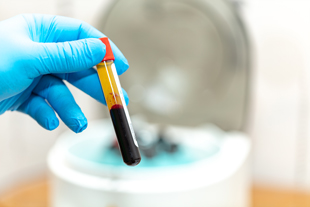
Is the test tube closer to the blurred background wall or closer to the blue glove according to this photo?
the blue glove

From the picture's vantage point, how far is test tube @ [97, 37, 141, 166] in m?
0.44

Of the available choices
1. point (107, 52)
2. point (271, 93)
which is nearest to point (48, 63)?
point (107, 52)

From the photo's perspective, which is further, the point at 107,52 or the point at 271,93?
the point at 271,93

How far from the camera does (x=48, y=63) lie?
483 millimetres

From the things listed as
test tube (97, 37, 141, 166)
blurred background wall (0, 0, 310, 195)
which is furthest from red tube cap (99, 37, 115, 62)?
blurred background wall (0, 0, 310, 195)

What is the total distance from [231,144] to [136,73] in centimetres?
36

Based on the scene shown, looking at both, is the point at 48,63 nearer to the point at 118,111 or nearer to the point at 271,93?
the point at 118,111

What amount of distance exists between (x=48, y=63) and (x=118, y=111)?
5.0 inches

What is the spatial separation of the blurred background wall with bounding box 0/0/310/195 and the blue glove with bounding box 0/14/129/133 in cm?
59

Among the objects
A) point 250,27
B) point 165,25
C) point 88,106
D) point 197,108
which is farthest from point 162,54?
point 88,106

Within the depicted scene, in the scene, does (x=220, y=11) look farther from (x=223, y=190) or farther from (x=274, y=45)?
(x=223, y=190)

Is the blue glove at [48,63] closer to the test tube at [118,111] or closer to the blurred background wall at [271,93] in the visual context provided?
the test tube at [118,111]

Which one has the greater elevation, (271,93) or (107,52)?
(107,52)

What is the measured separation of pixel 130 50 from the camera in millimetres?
1009
